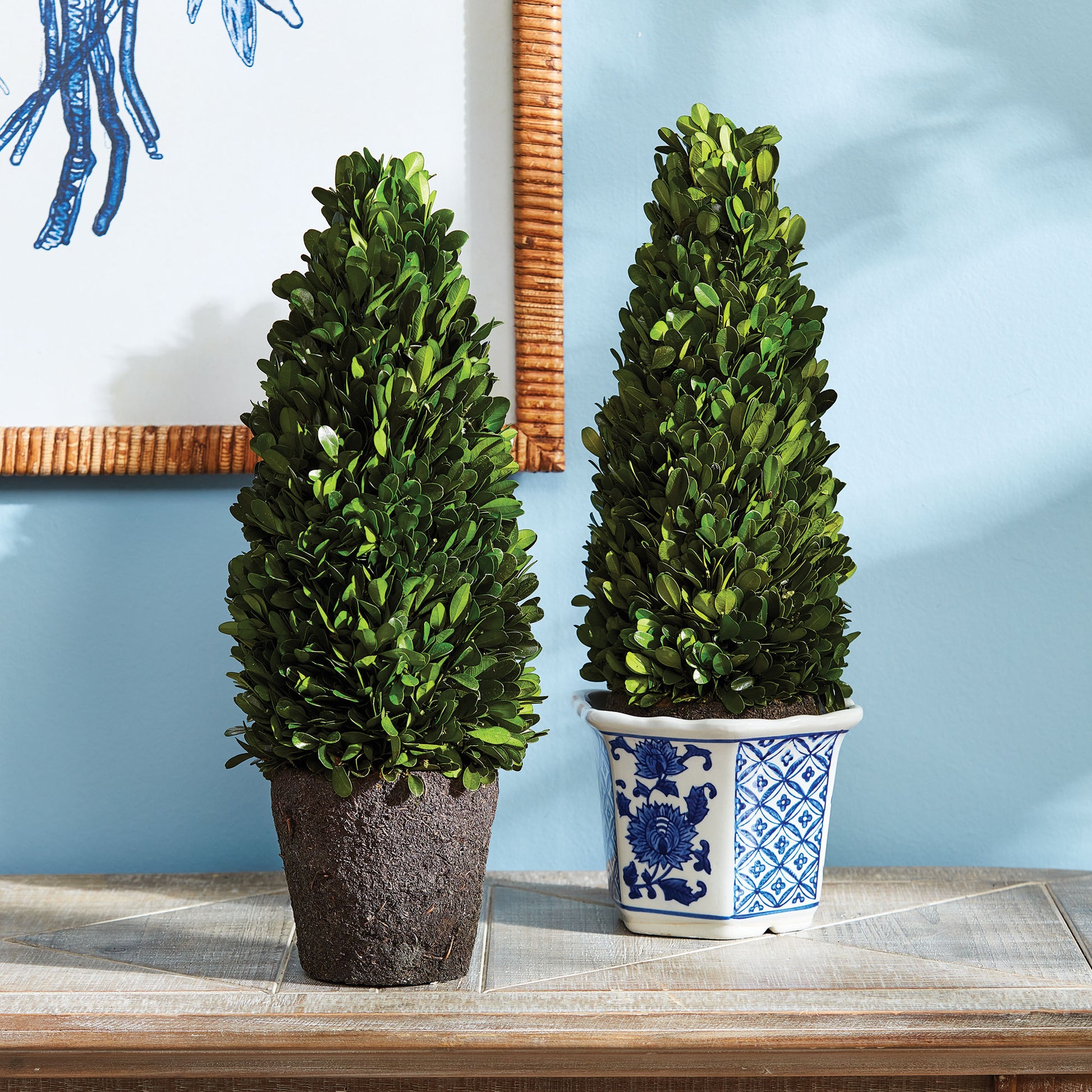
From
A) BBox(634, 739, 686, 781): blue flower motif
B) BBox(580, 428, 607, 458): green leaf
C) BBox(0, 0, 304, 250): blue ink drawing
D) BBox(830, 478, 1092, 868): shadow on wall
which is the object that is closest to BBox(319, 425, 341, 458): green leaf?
BBox(580, 428, 607, 458): green leaf

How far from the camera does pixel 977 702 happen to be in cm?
114

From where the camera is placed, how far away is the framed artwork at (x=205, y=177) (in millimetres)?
1069

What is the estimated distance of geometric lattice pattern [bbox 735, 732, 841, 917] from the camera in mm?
852

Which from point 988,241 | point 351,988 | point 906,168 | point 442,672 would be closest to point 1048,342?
point 988,241

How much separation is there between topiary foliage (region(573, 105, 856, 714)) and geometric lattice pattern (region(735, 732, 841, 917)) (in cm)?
5

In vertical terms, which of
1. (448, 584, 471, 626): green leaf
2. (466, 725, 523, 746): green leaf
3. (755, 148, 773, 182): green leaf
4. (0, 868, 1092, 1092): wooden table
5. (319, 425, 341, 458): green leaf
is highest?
(755, 148, 773, 182): green leaf

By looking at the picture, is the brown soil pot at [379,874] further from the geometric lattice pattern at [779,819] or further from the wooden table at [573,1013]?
the geometric lattice pattern at [779,819]

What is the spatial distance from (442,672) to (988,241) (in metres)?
0.79

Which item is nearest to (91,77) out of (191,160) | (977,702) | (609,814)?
(191,160)

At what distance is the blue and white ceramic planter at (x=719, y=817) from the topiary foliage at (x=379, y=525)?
0.12 m

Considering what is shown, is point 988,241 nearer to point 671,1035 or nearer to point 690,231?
point 690,231

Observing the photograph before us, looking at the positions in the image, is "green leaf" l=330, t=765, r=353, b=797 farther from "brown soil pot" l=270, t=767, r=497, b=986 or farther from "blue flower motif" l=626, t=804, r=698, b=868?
"blue flower motif" l=626, t=804, r=698, b=868

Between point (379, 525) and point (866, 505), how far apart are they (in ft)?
1.99

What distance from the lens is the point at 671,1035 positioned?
→ 71 centimetres
